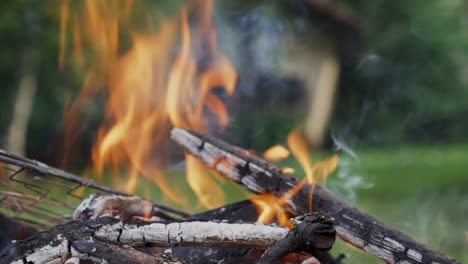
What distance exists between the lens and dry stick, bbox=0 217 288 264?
1914mm

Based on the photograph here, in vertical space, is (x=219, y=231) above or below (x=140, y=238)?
above

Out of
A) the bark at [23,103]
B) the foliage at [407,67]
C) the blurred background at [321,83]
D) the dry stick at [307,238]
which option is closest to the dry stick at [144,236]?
the dry stick at [307,238]

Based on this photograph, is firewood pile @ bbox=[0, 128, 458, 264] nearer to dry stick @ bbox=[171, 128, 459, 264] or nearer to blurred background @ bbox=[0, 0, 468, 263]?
dry stick @ bbox=[171, 128, 459, 264]

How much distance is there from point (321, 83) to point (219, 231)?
1093 cm

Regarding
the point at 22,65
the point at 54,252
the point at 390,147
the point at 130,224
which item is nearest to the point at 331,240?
the point at 130,224

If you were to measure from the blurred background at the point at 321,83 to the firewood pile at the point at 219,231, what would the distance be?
4793mm

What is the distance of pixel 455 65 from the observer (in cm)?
1145

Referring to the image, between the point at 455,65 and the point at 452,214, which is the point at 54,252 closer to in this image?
the point at 452,214

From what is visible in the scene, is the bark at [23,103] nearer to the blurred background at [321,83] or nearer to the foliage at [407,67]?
the blurred background at [321,83]

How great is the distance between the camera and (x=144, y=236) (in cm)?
204

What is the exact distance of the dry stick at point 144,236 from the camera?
191 cm

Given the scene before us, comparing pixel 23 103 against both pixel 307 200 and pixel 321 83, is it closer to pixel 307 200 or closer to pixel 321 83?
pixel 321 83

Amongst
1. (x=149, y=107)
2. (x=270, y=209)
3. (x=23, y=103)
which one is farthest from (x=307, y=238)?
(x=23, y=103)

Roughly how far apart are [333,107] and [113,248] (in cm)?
1082
